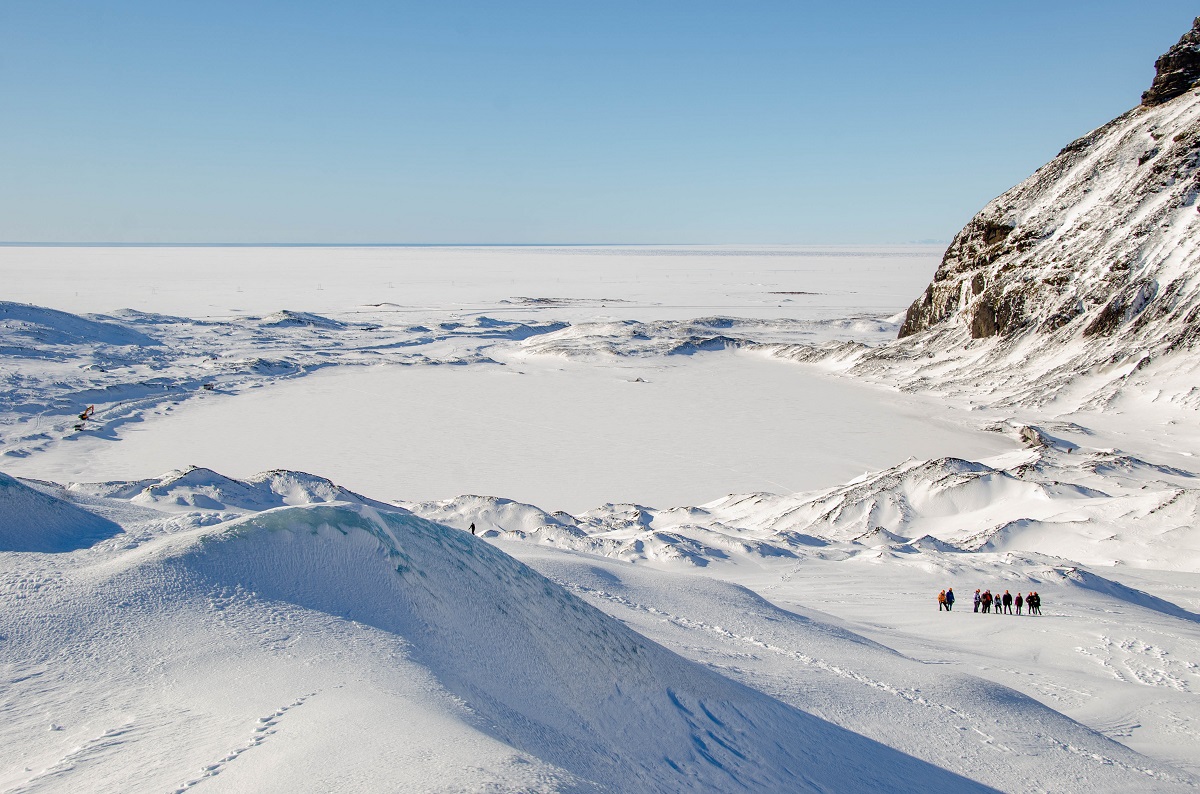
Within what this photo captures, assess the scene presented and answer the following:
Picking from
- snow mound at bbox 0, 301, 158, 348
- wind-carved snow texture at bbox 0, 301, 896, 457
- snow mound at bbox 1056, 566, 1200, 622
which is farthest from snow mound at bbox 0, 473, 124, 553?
snow mound at bbox 0, 301, 158, 348

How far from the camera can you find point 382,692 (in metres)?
4.32

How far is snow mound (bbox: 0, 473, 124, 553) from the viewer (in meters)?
5.41

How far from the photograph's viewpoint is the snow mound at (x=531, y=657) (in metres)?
4.90

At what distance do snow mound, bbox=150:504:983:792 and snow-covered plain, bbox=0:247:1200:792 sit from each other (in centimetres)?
2

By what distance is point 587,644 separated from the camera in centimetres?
579

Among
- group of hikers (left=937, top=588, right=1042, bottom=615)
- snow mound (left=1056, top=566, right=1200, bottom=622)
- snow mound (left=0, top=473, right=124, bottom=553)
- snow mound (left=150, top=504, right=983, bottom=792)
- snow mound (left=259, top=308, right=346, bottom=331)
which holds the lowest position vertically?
snow mound (left=1056, top=566, right=1200, bottom=622)

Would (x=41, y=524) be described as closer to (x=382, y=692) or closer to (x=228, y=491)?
(x=382, y=692)

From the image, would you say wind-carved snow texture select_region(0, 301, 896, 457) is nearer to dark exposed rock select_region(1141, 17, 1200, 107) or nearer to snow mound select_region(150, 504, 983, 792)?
dark exposed rock select_region(1141, 17, 1200, 107)

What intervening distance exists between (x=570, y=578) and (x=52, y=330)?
4304cm

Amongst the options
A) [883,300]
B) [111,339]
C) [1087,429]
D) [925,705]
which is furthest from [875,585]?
[883,300]

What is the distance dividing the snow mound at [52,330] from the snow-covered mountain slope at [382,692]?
41092 millimetres

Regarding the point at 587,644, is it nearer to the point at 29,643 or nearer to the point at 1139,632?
the point at 29,643

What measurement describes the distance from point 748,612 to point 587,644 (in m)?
4.60

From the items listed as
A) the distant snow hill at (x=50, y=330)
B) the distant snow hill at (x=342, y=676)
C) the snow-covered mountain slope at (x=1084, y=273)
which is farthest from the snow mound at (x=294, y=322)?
the distant snow hill at (x=342, y=676)
